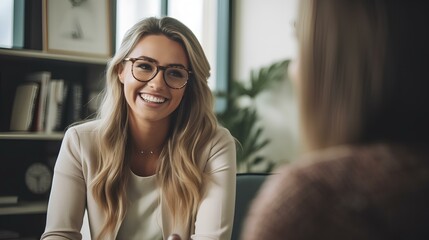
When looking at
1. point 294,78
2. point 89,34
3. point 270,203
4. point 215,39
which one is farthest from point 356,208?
point 215,39

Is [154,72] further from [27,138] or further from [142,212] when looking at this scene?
[27,138]

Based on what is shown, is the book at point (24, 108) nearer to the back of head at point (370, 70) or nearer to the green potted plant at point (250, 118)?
the green potted plant at point (250, 118)

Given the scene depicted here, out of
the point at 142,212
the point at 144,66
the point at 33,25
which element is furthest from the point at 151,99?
the point at 33,25

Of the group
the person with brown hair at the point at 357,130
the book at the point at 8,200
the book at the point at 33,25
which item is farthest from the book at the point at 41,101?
the person with brown hair at the point at 357,130

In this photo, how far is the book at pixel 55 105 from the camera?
281 cm

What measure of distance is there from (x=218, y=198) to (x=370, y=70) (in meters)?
1.07

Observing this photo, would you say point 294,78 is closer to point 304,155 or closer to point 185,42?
point 304,155

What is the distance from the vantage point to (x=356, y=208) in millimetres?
565

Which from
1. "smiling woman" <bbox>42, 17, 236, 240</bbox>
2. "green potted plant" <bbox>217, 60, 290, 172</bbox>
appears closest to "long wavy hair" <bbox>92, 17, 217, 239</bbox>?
"smiling woman" <bbox>42, 17, 236, 240</bbox>

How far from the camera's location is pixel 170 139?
1.81 metres

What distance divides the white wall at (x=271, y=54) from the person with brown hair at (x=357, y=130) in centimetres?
314

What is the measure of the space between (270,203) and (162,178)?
1173mm

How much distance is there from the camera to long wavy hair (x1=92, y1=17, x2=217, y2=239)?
169 centimetres

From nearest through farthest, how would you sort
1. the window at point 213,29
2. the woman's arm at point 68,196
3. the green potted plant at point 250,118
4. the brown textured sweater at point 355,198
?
the brown textured sweater at point 355,198 < the woman's arm at point 68,196 < the green potted plant at point 250,118 < the window at point 213,29
